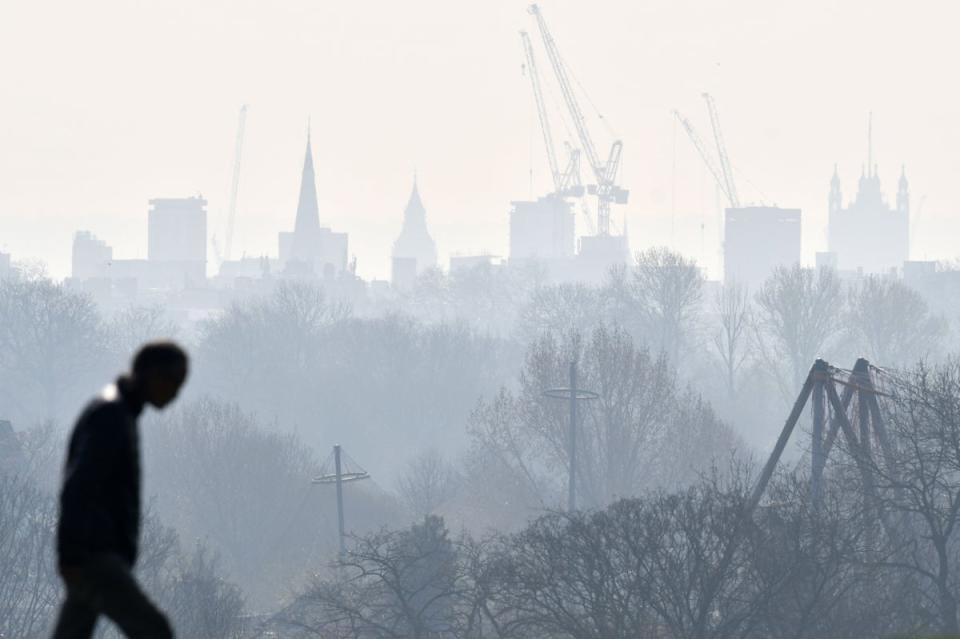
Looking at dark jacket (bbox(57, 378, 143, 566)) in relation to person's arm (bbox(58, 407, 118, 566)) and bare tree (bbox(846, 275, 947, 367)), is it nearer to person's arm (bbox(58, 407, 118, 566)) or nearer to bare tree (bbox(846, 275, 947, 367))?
person's arm (bbox(58, 407, 118, 566))

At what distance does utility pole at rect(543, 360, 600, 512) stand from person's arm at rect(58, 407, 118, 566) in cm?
3618

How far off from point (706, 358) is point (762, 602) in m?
75.9

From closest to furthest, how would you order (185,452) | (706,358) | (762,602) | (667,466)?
(762,602)
(667,466)
(185,452)
(706,358)

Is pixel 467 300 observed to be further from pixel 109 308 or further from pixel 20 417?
pixel 20 417

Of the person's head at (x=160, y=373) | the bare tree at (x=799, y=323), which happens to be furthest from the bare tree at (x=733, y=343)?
the person's head at (x=160, y=373)

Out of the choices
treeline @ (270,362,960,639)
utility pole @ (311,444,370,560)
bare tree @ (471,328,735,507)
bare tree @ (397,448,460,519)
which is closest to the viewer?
treeline @ (270,362,960,639)

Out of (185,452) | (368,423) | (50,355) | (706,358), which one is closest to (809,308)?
(706,358)

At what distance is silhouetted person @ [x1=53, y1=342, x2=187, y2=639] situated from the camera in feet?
20.5

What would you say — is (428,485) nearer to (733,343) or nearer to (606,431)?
(606,431)

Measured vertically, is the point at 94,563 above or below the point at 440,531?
above

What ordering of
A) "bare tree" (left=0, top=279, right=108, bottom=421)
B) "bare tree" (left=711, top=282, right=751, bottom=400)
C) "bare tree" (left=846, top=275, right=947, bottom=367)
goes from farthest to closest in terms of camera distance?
"bare tree" (left=711, top=282, right=751, bottom=400)
"bare tree" (left=846, top=275, right=947, bottom=367)
"bare tree" (left=0, top=279, right=108, bottom=421)

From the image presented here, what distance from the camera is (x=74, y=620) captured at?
6422 millimetres

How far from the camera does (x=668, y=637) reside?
2930 centimetres

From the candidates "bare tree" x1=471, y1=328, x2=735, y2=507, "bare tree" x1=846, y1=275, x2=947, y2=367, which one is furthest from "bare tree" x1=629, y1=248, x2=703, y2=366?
"bare tree" x1=471, y1=328, x2=735, y2=507
